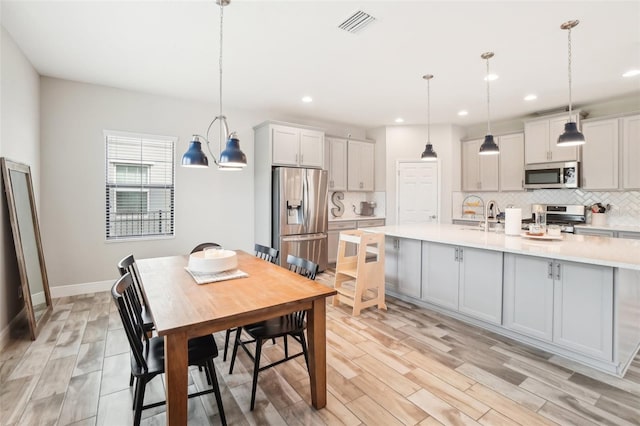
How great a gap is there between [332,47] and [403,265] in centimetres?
262

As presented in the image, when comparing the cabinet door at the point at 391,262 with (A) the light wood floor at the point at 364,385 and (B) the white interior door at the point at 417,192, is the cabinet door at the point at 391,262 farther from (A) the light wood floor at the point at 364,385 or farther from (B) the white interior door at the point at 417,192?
(B) the white interior door at the point at 417,192

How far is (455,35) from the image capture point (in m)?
2.84

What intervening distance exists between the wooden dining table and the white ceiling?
Result: 216 cm

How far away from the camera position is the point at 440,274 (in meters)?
3.38

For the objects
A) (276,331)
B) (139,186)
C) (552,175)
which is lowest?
(276,331)

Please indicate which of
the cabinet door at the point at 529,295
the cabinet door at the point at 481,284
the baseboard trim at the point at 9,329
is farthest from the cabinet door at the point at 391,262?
the baseboard trim at the point at 9,329

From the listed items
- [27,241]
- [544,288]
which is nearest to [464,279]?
[544,288]

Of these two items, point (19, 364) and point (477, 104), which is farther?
point (477, 104)

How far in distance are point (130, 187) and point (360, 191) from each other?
13.8 ft

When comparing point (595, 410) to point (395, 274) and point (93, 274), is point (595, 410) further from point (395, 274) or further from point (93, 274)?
point (93, 274)

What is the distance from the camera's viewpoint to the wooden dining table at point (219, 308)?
4.69 feet

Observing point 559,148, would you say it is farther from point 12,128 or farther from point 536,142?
point 12,128

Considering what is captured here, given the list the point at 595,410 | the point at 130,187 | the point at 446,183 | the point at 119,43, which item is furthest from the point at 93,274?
the point at 446,183

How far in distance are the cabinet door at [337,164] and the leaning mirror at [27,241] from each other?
4.32 meters
